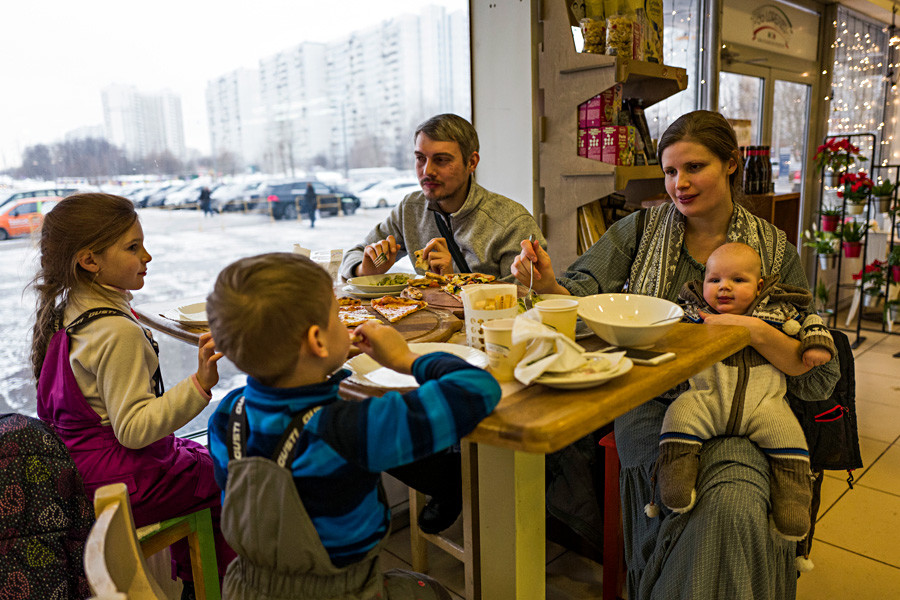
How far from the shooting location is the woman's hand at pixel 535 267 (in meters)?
1.69

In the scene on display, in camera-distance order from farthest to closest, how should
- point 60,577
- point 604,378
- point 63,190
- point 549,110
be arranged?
1. point 549,110
2. point 63,190
3. point 60,577
4. point 604,378

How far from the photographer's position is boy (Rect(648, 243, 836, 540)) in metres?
1.53

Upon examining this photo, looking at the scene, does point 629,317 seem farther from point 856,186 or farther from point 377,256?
point 856,186

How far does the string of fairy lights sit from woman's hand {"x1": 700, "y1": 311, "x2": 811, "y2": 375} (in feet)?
16.8

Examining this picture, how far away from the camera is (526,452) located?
1037 mm

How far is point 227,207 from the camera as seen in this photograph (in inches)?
103

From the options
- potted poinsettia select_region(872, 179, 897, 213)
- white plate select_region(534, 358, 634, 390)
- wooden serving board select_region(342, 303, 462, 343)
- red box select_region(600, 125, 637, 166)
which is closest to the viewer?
white plate select_region(534, 358, 634, 390)

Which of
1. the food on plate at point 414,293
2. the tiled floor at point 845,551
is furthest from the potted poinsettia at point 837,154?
the food on plate at point 414,293

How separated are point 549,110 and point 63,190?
1924mm

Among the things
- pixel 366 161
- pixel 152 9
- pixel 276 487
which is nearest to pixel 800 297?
pixel 276 487

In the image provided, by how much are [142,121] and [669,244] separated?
1.77 metres

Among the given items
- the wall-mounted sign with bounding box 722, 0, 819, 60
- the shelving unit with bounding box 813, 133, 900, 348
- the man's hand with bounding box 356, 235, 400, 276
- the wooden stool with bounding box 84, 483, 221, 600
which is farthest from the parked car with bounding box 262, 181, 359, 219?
the shelving unit with bounding box 813, 133, 900, 348

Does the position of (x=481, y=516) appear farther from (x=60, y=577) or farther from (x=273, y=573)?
(x=60, y=577)

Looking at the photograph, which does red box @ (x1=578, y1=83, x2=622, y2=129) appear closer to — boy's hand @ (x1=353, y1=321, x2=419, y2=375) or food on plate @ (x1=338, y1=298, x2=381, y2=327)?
food on plate @ (x1=338, y1=298, x2=381, y2=327)
